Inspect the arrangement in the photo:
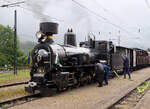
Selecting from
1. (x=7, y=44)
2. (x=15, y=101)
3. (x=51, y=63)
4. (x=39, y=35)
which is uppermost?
(x=7, y=44)

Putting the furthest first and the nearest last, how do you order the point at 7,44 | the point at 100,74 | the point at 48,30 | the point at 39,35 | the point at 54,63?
the point at 7,44 → the point at 100,74 → the point at 39,35 → the point at 48,30 → the point at 54,63

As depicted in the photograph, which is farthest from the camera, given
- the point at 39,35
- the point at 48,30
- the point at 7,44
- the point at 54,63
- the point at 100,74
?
the point at 7,44

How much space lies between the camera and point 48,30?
8.31m

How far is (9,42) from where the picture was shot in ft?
163

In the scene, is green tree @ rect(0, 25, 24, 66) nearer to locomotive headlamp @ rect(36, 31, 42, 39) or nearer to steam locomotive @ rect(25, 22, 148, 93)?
steam locomotive @ rect(25, 22, 148, 93)

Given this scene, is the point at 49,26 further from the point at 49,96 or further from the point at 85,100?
the point at 85,100

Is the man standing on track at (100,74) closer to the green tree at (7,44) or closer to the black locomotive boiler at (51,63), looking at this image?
the black locomotive boiler at (51,63)

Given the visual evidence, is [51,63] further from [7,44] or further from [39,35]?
[7,44]

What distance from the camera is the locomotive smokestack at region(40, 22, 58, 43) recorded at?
27.3 feet

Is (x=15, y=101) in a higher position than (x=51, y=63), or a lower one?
lower

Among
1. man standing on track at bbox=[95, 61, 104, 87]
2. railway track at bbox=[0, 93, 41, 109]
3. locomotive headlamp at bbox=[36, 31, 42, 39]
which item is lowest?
railway track at bbox=[0, 93, 41, 109]

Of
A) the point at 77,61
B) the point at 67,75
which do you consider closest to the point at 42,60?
the point at 67,75

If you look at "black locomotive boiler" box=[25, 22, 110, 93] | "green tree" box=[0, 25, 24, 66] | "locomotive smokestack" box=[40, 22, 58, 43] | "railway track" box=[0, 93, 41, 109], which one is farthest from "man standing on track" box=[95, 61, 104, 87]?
"green tree" box=[0, 25, 24, 66]

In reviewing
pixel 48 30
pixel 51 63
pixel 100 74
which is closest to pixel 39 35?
pixel 48 30
